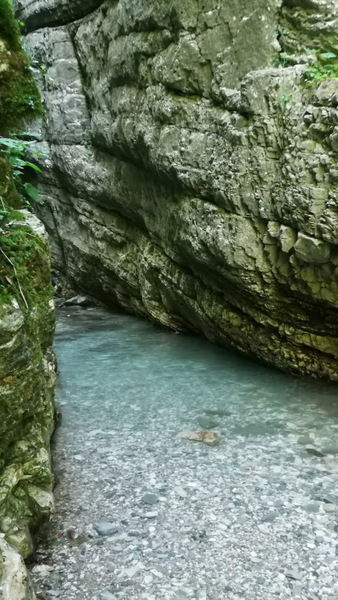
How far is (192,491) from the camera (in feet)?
19.1

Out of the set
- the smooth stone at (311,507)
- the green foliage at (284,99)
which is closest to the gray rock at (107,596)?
the smooth stone at (311,507)

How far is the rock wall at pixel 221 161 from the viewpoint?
26.5 ft

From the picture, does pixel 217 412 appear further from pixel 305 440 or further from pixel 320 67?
pixel 320 67

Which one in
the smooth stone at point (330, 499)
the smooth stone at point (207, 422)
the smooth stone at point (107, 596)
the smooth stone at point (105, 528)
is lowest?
the smooth stone at point (105, 528)

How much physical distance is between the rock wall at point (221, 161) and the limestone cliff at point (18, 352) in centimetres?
467

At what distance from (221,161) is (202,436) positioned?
5.44m

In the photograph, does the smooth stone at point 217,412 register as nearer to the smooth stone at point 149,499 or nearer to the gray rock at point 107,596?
the smooth stone at point 149,499

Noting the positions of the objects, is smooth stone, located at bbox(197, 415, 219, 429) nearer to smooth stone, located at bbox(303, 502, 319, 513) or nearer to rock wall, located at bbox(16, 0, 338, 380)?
smooth stone, located at bbox(303, 502, 319, 513)

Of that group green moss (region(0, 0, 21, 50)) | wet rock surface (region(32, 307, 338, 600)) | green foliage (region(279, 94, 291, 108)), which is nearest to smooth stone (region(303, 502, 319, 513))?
wet rock surface (region(32, 307, 338, 600))

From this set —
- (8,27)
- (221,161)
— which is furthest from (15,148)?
(221,161)

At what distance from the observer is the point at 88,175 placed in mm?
16812

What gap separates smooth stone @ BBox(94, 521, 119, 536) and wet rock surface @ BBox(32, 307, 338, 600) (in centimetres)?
3

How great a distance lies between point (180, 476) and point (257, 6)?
27.1 feet

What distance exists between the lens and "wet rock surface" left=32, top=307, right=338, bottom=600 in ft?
14.6
